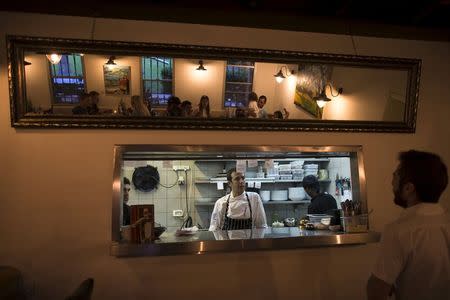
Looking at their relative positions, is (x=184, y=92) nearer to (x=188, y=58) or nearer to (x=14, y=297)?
(x=188, y=58)

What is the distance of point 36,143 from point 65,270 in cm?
82

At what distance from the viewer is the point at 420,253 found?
1.55 metres

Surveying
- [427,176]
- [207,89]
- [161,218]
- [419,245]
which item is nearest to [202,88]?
[207,89]

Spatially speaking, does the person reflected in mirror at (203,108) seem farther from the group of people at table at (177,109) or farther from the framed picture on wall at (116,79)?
the framed picture on wall at (116,79)

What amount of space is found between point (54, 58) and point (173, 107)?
0.80m

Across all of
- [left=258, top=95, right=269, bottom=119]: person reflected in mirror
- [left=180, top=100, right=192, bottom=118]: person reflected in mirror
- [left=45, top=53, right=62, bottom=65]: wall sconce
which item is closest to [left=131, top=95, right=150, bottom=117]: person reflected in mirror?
[left=180, top=100, right=192, bottom=118]: person reflected in mirror

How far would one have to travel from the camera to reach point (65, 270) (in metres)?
2.30

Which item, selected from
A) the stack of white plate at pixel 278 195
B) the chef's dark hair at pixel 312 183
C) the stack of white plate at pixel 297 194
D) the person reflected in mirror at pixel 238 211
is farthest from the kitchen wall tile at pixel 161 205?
the chef's dark hair at pixel 312 183

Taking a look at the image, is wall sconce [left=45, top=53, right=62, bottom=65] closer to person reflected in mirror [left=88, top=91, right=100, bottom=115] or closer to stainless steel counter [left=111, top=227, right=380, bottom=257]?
person reflected in mirror [left=88, top=91, right=100, bottom=115]

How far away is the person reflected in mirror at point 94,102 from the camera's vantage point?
238 cm

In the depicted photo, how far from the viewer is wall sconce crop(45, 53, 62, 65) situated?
7.55 ft

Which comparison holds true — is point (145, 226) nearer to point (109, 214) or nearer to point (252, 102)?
point (109, 214)

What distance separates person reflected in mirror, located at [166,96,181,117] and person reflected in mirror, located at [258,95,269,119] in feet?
1.86

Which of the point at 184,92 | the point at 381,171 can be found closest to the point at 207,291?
the point at 184,92
